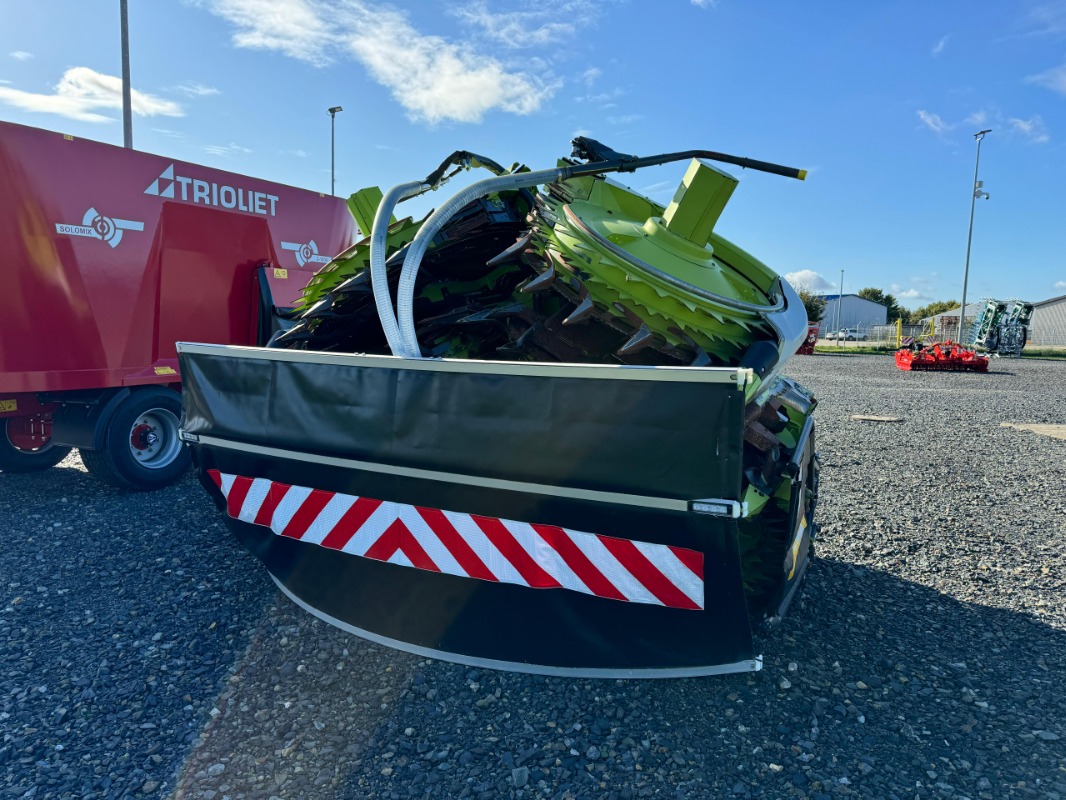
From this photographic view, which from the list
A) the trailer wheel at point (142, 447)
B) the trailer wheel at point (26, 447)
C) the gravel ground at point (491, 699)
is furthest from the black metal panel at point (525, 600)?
the trailer wheel at point (26, 447)

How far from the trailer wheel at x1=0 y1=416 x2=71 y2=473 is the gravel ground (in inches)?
69.5

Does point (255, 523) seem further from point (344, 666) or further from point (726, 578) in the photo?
point (726, 578)

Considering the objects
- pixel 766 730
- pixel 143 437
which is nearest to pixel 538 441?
pixel 766 730

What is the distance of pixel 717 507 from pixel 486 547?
0.83m

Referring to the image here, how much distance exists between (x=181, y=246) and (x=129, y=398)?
1352mm

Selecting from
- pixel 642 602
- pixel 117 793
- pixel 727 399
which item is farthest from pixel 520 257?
pixel 117 793

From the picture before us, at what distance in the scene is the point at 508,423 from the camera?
→ 85.7 inches

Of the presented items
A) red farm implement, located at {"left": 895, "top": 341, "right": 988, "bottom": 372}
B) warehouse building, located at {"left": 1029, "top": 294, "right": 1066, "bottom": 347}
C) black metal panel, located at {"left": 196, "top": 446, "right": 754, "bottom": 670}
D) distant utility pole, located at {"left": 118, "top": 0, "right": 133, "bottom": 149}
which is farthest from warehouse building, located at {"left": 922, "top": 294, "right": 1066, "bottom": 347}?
black metal panel, located at {"left": 196, "top": 446, "right": 754, "bottom": 670}

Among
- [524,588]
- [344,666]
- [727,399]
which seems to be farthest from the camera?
[344,666]

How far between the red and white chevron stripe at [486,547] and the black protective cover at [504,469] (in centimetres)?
5

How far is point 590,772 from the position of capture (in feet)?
7.02

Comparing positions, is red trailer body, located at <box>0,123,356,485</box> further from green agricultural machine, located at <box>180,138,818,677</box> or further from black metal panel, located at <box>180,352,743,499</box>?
black metal panel, located at <box>180,352,743,499</box>

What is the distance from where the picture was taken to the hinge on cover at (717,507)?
195cm

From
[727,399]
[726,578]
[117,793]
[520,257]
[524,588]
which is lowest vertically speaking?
[117,793]
